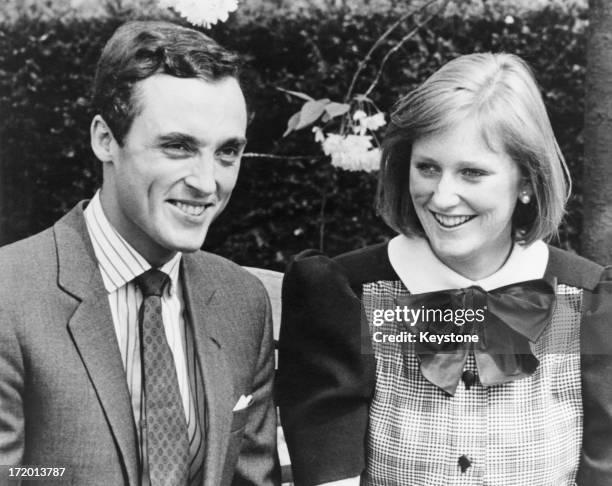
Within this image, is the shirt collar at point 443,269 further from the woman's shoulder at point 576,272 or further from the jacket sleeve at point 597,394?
the jacket sleeve at point 597,394

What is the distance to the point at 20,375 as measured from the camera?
6.93ft

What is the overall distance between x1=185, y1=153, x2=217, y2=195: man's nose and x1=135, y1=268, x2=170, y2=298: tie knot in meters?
0.27

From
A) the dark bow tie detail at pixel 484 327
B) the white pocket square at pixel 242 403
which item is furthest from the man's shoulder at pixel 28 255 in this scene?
the dark bow tie detail at pixel 484 327

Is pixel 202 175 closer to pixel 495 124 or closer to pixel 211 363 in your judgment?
pixel 211 363

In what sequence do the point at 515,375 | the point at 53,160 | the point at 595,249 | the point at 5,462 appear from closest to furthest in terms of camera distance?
the point at 5,462, the point at 515,375, the point at 595,249, the point at 53,160

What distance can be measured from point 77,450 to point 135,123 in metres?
0.83

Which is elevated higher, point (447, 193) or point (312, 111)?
point (312, 111)

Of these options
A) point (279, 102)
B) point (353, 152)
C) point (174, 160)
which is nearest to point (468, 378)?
point (174, 160)

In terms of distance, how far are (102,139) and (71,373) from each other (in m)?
0.63

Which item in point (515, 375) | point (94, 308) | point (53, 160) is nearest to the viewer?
point (94, 308)

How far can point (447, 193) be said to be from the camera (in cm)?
237

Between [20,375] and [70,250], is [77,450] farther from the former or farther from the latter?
[70,250]

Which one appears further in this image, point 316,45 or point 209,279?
point 316,45

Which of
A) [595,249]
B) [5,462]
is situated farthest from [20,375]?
[595,249]
